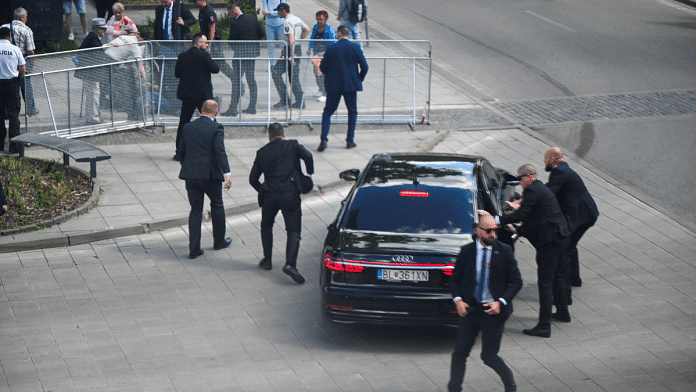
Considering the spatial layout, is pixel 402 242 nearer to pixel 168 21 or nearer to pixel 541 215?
pixel 541 215

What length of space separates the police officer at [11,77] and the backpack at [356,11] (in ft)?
29.5

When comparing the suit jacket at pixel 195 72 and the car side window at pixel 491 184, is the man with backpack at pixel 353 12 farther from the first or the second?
the car side window at pixel 491 184

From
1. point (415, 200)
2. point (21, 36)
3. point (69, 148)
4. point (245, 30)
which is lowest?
point (69, 148)

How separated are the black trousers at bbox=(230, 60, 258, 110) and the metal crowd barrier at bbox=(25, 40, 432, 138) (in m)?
0.02

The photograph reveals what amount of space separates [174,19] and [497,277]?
11594 millimetres

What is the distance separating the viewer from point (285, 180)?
9328 mm

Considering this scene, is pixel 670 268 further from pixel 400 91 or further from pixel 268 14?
pixel 268 14

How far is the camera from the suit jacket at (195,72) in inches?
509

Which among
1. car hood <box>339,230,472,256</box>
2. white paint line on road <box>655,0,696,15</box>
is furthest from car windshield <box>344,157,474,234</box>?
white paint line on road <box>655,0,696,15</box>

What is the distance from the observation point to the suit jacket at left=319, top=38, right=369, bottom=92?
13711 mm

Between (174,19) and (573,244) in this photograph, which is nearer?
(573,244)

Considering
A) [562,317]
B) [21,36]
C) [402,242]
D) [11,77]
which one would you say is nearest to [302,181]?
[402,242]

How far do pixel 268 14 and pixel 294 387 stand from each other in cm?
1245

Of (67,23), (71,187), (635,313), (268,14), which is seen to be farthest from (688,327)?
(67,23)
